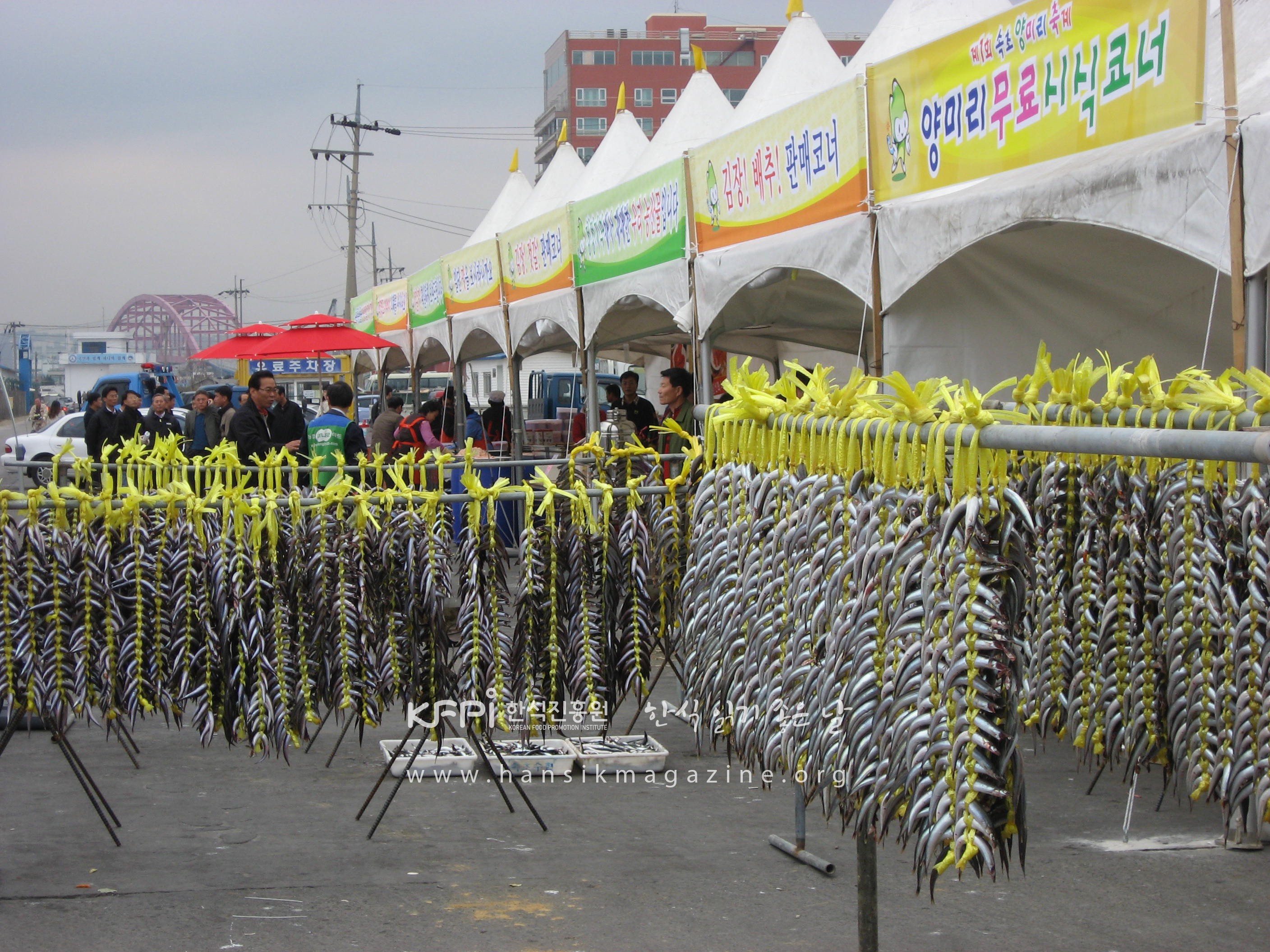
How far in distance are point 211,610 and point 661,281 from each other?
4.94 meters

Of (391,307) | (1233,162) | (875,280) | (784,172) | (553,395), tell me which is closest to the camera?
(1233,162)

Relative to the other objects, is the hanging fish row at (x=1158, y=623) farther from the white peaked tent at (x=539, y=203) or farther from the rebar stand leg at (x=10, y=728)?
the white peaked tent at (x=539, y=203)

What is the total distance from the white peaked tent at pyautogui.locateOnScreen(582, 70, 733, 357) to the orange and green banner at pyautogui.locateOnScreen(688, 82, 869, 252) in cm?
37

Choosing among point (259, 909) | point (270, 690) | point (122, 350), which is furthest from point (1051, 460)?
point (122, 350)

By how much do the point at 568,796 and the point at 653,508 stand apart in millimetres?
1625

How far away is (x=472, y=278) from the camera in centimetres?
1367

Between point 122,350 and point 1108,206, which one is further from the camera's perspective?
point 122,350

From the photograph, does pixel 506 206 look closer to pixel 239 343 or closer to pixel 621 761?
pixel 239 343

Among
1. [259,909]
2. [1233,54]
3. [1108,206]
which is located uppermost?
[1233,54]

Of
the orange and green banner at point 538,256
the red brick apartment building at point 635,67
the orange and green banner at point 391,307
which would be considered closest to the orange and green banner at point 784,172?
the orange and green banner at point 538,256

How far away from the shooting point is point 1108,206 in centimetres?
428

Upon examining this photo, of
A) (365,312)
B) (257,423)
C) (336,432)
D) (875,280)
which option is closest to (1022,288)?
(875,280)

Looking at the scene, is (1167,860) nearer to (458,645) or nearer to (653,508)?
(653,508)

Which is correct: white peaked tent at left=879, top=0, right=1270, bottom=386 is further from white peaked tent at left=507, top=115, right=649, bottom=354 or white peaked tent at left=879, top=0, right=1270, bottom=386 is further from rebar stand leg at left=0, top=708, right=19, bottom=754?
white peaked tent at left=507, top=115, right=649, bottom=354
